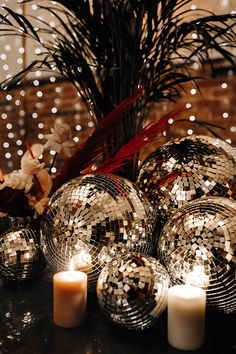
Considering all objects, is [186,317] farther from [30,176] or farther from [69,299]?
[30,176]

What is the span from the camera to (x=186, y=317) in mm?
633

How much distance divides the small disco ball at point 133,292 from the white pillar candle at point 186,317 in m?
0.02

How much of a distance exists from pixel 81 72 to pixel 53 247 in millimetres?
567

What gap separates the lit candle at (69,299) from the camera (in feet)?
2.27

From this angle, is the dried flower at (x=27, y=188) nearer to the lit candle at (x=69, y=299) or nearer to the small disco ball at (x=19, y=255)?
the small disco ball at (x=19, y=255)

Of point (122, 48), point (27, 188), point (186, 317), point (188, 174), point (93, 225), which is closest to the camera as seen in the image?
point (186, 317)

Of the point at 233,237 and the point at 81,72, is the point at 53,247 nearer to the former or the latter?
the point at 233,237

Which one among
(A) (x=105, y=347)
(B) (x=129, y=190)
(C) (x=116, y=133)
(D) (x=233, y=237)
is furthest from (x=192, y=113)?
(A) (x=105, y=347)

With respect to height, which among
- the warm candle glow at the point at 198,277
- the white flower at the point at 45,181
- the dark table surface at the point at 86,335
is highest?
the white flower at the point at 45,181

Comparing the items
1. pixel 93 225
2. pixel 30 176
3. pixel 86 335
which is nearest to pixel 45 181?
pixel 30 176

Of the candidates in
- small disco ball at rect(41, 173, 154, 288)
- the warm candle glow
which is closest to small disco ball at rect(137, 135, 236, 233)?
small disco ball at rect(41, 173, 154, 288)

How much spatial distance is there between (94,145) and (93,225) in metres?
0.21

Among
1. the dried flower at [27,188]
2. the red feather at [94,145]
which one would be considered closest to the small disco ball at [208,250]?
the red feather at [94,145]

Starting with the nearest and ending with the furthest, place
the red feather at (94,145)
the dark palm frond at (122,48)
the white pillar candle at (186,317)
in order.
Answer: the white pillar candle at (186,317) → the red feather at (94,145) → the dark palm frond at (122,48)
